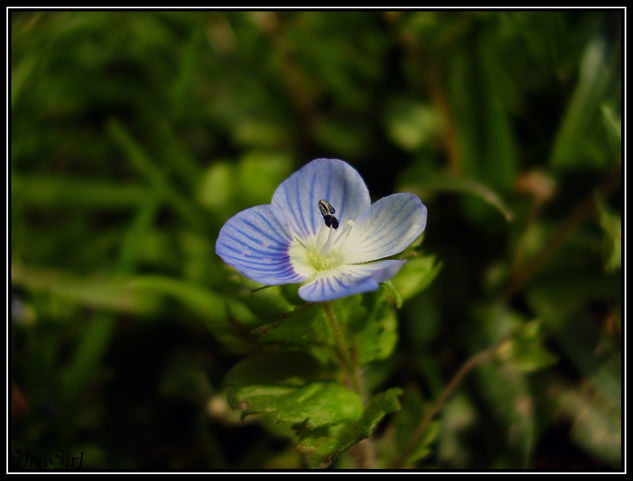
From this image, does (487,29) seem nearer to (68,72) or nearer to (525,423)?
(525,423)

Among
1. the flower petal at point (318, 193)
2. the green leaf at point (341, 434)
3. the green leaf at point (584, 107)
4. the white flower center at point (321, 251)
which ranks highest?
the green leaf at point (584, 107)

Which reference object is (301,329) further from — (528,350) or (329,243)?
(528,350)

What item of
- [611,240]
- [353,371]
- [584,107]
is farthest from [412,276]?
[584,107]

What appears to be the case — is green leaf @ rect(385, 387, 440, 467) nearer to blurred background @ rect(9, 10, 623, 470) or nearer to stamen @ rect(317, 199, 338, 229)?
blurred background @ rect(9, 10, 623, 470)

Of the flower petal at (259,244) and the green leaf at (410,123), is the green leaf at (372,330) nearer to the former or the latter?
the flower petal at (259,244)

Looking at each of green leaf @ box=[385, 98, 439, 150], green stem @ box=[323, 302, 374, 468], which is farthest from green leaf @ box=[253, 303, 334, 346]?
green leaf @ box=[385, 98, 439, 150]

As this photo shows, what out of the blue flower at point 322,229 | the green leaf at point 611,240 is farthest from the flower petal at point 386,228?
the green leaf at point 611,240
